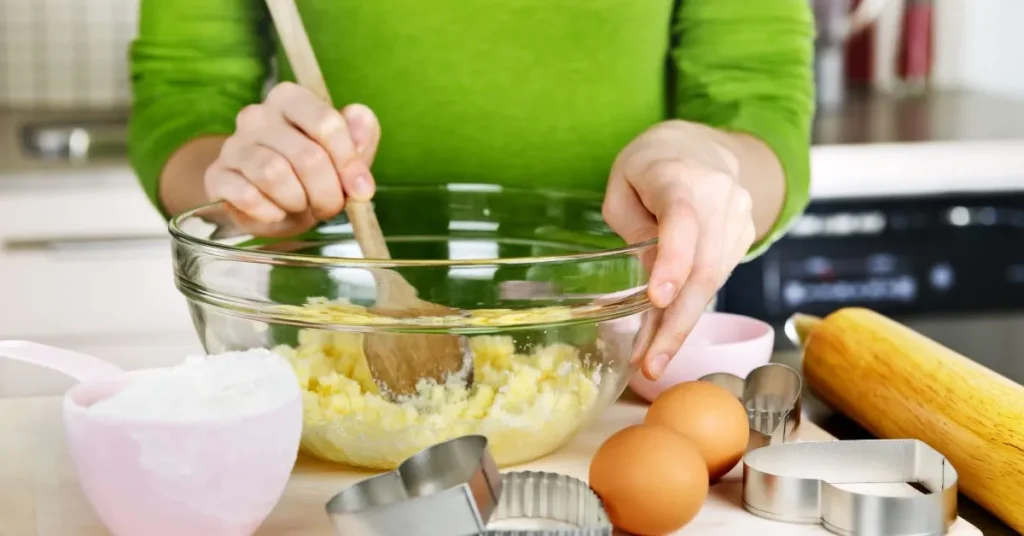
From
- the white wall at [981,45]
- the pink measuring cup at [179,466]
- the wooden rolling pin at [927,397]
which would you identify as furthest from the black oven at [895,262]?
the pink measuring cup at [179,466]

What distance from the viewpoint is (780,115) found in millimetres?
1152

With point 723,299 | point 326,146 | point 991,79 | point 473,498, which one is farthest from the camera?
point 991,79

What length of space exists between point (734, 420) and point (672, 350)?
0.08 meters

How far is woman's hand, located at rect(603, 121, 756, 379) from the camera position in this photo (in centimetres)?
73

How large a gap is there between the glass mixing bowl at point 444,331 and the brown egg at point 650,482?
96 mm

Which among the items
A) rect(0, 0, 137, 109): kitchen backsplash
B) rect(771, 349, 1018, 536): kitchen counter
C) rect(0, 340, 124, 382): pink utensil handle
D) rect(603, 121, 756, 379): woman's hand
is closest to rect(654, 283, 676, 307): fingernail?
rect(603, 121, 756, 379): woman's hand

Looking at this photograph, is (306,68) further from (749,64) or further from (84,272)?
(84,272)

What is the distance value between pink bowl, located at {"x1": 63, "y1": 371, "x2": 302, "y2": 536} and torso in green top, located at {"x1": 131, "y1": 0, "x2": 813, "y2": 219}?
2.14 feet

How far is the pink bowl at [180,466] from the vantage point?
1.79ft

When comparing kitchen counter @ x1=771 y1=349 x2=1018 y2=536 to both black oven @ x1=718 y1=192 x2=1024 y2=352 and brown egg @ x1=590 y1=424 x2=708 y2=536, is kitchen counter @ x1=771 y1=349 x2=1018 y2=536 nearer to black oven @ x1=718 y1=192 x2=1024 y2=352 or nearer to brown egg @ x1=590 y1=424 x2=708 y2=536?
brown egg @ x1=590 y1=424 x2=708 y2=536

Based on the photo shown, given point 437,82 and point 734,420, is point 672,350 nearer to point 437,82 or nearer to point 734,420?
point 734,420

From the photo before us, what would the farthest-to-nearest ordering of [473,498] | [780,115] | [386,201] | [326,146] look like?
[780,115]
[386,201]
[326,146]
[473,498]

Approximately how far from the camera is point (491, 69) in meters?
1.21

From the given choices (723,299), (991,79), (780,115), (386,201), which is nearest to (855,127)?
(723,299)
